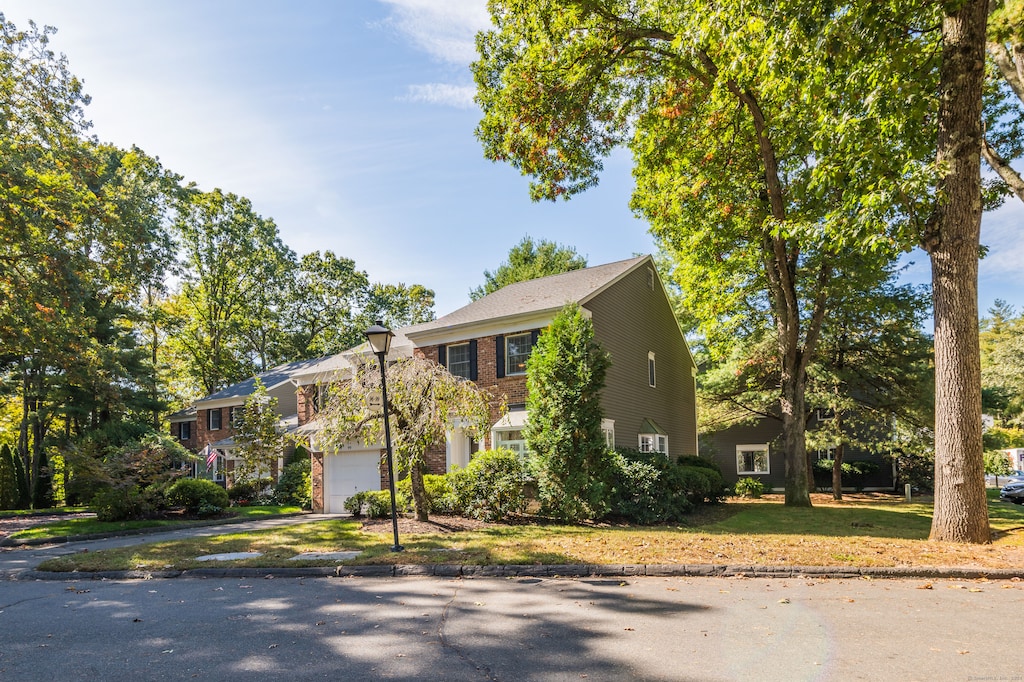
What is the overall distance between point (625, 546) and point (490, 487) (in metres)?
5.17

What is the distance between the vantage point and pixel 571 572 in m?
8.71

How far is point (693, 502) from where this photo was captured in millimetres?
18672

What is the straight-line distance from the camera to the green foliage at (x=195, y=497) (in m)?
20.1

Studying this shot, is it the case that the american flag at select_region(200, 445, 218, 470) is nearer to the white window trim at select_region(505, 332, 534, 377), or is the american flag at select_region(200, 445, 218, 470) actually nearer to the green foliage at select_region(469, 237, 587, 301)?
the white window trim at select_region(505, 332, 534, 377)

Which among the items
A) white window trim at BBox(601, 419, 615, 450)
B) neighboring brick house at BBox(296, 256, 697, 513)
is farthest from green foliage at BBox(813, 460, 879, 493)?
white window trim at BBox(601, 419, 615, 450)

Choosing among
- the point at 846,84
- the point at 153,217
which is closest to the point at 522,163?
the point at 846,84

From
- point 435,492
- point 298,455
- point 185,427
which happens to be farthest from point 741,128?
point 185,427

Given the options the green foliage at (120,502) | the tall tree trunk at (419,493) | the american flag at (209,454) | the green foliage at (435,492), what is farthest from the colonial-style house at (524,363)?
the american flag at (209,454)

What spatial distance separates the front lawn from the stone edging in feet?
0.77

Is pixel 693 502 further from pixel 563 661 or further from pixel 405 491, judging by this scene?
pixel 563 661

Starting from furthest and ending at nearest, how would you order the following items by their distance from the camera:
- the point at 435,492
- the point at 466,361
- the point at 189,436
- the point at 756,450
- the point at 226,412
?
the point at 189,436, the point at 226,412, the point at 756,450, the point at 466,361, the point at 435,492

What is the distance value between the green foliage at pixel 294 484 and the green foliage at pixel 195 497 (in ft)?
16.5

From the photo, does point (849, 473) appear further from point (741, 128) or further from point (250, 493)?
point (250, 493)

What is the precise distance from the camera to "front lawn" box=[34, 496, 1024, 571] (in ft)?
30.1
